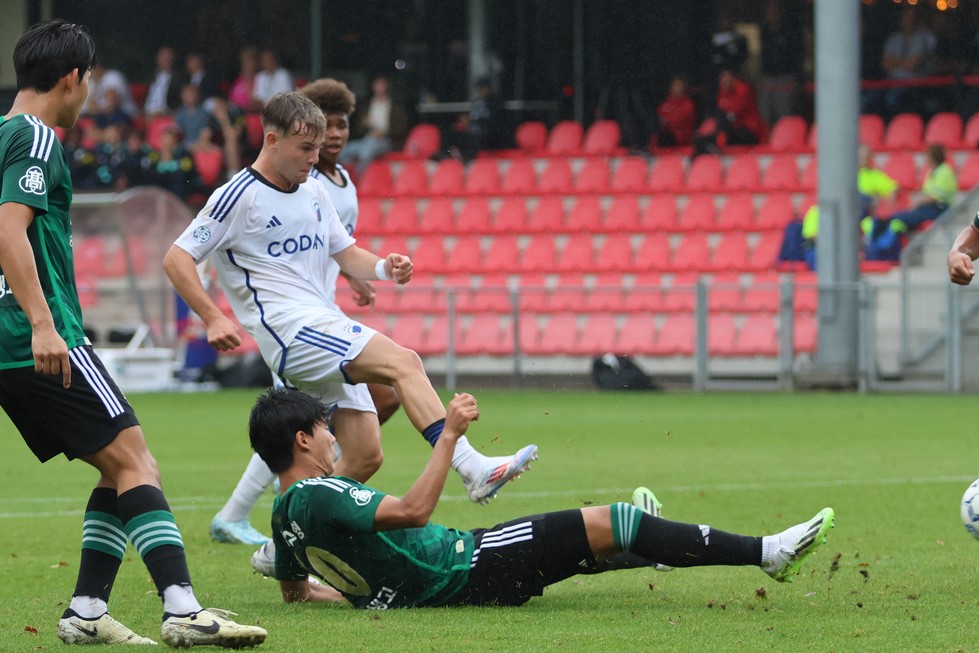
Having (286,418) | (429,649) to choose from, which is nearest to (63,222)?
(286,418)

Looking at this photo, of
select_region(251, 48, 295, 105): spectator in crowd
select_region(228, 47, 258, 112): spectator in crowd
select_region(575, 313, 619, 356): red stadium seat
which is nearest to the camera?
select_region(575, 313, 619, 356): red stadium seat

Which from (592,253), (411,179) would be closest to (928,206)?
(592,253)

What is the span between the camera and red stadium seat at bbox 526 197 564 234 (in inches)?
934

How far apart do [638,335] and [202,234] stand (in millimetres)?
13786

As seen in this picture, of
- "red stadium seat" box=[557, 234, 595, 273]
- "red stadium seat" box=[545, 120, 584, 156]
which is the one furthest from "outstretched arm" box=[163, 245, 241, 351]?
"red stadium seat" box=[545, 120, 584, 156]

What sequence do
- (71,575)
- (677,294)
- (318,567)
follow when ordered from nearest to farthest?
(318,567), (71,575), (677,294)

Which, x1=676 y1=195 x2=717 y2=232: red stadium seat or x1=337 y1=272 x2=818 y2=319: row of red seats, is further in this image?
x1=676 y1=195 x2=717 y2=232: red stadium seat

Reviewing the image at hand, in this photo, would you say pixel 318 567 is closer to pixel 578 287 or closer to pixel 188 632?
pixel 188 632

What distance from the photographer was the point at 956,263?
645 cm

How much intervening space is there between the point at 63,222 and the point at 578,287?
1471 cm

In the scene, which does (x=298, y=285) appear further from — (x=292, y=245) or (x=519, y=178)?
(x=519, y=178)

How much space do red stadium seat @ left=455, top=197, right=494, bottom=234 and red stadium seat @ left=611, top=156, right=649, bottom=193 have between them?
1943 mm

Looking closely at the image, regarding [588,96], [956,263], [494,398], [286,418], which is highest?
[588,96]

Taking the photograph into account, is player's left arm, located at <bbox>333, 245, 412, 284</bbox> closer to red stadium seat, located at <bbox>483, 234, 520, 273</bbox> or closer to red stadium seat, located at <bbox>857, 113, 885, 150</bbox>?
red stadium seat, located at <bbox>483, 234, 520, 273</bbox>
